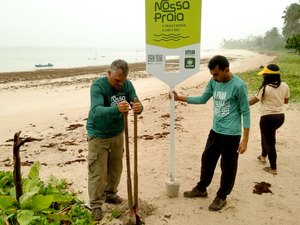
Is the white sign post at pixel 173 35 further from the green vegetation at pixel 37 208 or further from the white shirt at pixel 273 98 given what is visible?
the green vegetation at pixel 37 208

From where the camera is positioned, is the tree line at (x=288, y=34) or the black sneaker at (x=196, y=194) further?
the tree line at (x=288, y=34)

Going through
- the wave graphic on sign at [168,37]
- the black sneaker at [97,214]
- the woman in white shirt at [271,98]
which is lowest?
the black sneaker at [97,214]

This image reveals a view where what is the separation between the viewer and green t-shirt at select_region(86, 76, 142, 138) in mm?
3811

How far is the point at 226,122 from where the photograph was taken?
4219 millimetres

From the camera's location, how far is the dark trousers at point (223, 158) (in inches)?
167

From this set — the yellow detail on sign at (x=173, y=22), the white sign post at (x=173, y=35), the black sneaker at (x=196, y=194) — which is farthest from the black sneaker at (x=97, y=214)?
the yellow detail on sign at (x=173, y=22)

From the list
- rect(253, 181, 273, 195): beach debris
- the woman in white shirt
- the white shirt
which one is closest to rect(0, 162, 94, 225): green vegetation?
rect(253, 181, 273, 195): beach debris

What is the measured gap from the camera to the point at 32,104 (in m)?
15.5

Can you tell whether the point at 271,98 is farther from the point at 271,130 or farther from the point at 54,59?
the point at 54,59

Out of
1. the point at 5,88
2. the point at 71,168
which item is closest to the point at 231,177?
the point at 71,168

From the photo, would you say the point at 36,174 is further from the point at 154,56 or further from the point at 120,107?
the point at 154,56

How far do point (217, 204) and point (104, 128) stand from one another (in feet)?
6.24

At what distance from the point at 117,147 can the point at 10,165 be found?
3435mm

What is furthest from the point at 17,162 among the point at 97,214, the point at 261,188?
the point at 261,188
